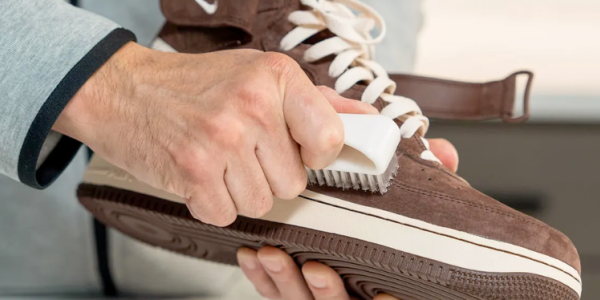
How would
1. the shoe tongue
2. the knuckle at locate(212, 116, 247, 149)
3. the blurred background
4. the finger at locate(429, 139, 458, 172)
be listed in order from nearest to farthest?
the knuckle at locate(212, 116, 247, 149), the shoe tongue, the finger at locate(429, 139, 458, 172), the blurred background

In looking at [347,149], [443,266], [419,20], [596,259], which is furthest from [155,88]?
[596,259]

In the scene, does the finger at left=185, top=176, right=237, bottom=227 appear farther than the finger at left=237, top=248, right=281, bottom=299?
No

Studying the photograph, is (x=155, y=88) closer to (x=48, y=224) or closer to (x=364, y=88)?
(x=364, y=88)

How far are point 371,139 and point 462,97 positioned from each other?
24 centimetres

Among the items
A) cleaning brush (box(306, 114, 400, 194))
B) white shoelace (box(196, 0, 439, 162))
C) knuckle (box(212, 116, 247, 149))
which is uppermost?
white shoelace (box(196, 0, 439, 162))

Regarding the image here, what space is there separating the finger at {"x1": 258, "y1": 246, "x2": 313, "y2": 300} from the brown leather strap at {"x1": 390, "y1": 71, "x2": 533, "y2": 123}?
0.72 feet

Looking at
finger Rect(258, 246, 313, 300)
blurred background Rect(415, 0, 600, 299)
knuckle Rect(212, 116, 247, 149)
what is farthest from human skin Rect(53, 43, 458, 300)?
blurred background Rect(415, 0, 600, 299)

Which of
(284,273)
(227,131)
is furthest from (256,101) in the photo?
(284,273)

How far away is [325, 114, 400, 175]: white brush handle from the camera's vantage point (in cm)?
40

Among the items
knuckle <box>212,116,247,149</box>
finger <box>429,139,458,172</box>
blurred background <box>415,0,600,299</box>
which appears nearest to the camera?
knuckle <box>212,116,247,149</box>

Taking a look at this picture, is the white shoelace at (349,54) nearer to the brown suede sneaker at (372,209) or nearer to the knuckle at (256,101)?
the brown suede sneaker at (372,209)

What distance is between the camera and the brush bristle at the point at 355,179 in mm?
465

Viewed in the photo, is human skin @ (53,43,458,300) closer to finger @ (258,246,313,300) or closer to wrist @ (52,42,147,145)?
wrist @ (52,42,147,145)

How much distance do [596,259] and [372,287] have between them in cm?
61
